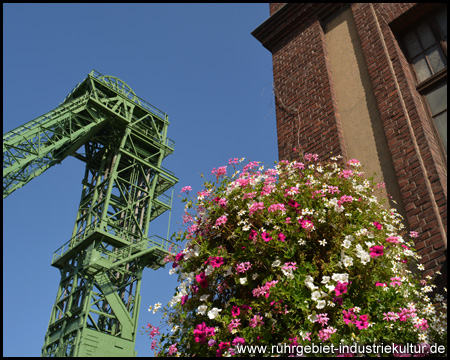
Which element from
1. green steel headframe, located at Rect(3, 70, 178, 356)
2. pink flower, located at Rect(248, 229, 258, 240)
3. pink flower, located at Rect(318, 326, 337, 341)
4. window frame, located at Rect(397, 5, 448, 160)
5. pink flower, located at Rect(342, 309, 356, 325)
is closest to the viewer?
pink flower, located at Rect(318, 326, 337, 341)

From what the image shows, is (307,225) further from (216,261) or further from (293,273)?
(216,261)

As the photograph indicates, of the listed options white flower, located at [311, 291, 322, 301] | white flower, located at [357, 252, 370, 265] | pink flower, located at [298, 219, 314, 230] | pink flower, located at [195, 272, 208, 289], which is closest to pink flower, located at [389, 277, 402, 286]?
white flower, located at [357, 252, 370, 265]

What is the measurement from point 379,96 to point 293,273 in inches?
141

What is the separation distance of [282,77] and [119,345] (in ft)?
51.6

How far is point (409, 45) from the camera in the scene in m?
6.46

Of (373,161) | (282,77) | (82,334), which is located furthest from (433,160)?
(82,334)

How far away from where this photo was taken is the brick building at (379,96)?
16.6 ft

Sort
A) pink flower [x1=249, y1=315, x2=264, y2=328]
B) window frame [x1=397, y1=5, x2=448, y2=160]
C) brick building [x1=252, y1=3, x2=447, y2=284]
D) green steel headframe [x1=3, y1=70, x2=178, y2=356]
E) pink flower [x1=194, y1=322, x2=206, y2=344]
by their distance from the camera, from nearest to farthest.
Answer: pink flower [x1=249, y1=315, x2=264, y2=328] < pink flower [x1=194, y1=322, x2=206, y2=344] < brick building [x1=252, y1=3, x2=447, y2=284] < window frame [x1=397, y1=5, x2=448, y2=160] < green steel headframe [x1=3, y1=70, x2=178, y2=356]

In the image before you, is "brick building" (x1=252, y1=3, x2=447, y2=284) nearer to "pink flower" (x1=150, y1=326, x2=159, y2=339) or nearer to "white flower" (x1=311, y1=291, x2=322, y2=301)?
"white flower" (x1=311, y1=291, x2=322, y2=301)

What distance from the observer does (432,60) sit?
600 cm

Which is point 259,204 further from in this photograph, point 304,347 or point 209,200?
point 304,347

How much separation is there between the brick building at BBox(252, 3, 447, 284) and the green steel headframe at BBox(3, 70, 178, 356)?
44.8 ft

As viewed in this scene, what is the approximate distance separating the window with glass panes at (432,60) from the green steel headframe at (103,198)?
15.2 m

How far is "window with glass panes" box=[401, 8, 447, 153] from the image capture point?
5672mm
